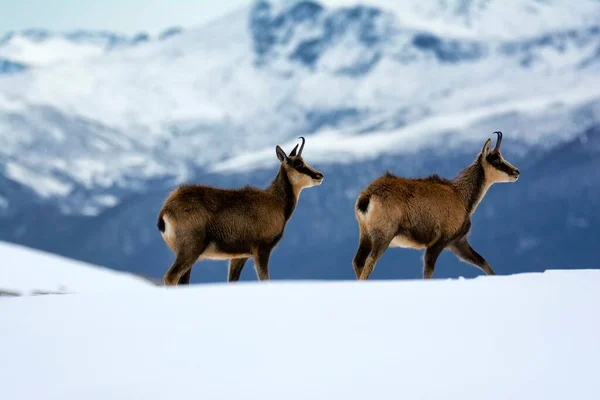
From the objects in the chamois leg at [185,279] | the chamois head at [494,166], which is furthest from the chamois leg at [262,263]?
the chamois head at [494,166]

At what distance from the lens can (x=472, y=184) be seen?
A: 14547 mm

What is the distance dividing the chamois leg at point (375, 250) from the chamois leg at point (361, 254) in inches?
8.4

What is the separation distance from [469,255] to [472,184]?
3.92 ft

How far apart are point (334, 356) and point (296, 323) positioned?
2.37 ft

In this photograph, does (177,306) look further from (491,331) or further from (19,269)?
(19,269)

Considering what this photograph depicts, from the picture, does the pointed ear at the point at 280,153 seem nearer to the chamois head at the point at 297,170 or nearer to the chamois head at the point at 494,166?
the chamois head at the point at 297,170

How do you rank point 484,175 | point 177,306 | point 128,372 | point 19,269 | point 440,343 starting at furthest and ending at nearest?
point 19,269, point 484,175, point 177,306, point 440,343, point 128,372

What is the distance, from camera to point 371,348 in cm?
801

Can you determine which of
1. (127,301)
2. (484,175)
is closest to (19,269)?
(484,175)

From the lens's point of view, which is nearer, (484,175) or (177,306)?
(177,306)

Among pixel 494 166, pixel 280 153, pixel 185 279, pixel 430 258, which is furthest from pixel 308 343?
pixel 494 166

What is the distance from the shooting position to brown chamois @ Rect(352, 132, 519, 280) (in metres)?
13.1

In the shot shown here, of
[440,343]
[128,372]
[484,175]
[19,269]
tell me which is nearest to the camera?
[128,372]

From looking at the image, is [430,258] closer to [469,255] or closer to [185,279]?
[469,255]
